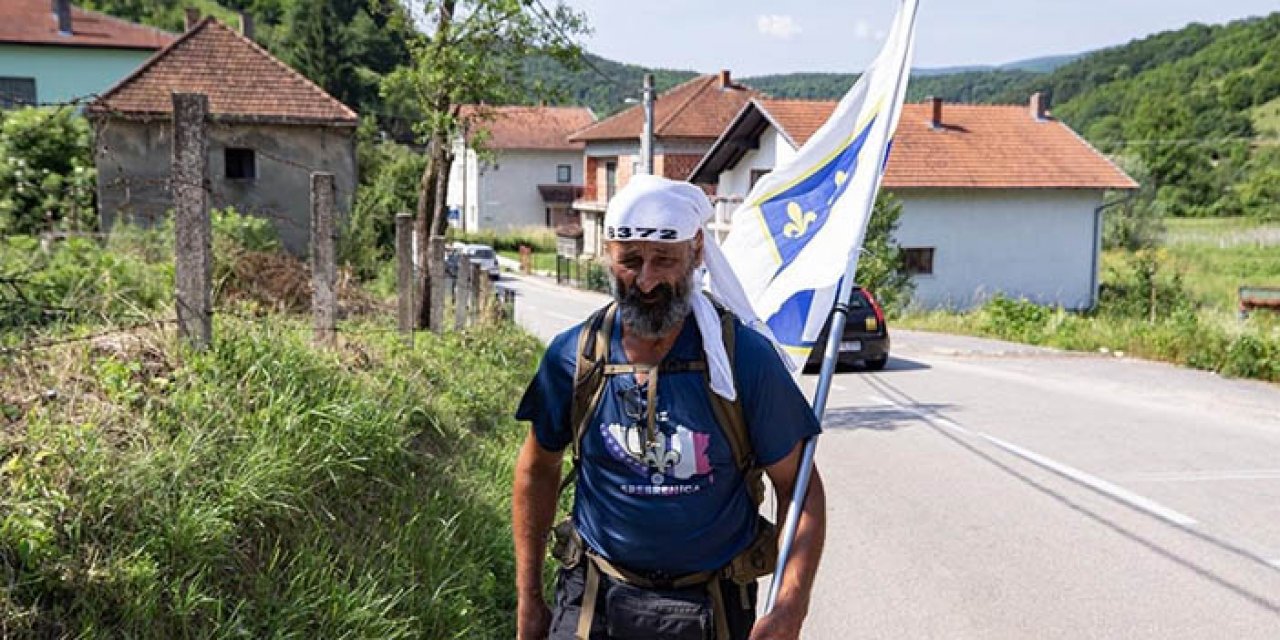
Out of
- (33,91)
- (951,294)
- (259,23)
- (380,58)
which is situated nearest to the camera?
(951,294)

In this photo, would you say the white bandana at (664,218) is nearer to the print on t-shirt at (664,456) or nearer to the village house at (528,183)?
the print on t-shirt at (664,456)

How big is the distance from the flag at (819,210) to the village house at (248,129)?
68.9 feet

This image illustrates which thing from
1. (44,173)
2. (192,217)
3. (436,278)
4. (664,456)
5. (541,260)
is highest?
(44,173)

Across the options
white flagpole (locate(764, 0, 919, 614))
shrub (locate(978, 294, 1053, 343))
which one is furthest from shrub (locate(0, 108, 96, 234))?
shrub (locate(978, 294, 1053, 343))

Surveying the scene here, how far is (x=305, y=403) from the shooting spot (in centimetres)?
491

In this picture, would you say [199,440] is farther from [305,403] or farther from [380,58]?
[380,58]

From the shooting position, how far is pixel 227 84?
24.5 m

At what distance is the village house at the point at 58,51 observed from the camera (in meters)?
45.3

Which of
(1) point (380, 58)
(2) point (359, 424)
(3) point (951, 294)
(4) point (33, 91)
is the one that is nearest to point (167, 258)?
(2) point (359, 424)

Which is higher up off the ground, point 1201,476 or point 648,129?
point 648,129

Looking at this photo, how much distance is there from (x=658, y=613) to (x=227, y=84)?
2442 cm

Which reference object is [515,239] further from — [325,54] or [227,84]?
[227,84]

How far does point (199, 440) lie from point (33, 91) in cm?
4889

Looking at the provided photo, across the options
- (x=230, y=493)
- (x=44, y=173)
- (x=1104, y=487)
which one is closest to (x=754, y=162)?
(x=44, y=173)
